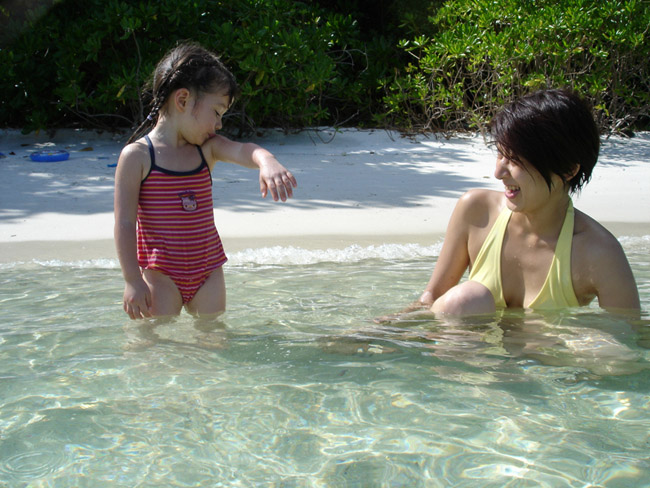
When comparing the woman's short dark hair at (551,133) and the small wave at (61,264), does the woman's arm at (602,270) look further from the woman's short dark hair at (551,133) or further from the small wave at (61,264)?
the small wave at (61,264)

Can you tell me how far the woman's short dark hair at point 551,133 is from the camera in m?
2.77

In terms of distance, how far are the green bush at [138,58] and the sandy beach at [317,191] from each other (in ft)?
1.19

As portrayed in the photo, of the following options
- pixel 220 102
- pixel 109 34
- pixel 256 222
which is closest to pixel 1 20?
pixel 109 34

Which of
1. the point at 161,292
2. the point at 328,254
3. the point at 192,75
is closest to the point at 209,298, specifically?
the point at 161,292

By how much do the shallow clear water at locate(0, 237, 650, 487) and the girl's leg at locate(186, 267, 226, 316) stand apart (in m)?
0.07

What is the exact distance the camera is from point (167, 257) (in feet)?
11.0

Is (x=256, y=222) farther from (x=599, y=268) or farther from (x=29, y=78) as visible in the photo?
(x=29, y=78)

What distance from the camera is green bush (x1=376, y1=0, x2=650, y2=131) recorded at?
8656 mm

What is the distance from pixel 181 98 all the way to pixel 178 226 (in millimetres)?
562

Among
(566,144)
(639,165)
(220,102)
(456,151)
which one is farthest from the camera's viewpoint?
(456,151)

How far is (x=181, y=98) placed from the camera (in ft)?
10.8

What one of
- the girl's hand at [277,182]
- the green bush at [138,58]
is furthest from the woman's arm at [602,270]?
the green bush at [138,58]

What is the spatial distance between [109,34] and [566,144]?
6897 mm

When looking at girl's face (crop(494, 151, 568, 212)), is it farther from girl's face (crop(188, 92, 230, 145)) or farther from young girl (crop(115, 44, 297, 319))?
girl's face (crop(188, 92, 230, 145))
